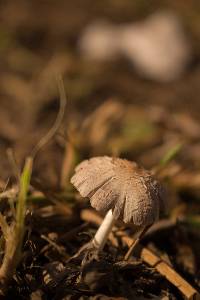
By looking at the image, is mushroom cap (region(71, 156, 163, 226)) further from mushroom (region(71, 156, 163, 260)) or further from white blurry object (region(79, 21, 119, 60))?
white blurry object (region(79, 21, 119, 60))

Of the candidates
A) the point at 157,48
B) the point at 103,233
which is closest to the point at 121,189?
the point at 103,233

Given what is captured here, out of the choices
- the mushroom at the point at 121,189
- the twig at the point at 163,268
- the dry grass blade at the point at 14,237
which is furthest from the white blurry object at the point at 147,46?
the dry grass blade at the point at 14,237

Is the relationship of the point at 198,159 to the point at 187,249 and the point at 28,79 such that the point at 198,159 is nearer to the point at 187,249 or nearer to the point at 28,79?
the point at 187,249

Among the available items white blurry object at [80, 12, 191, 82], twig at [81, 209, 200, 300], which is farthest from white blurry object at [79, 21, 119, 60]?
twig at [81, 209, 200, 300]

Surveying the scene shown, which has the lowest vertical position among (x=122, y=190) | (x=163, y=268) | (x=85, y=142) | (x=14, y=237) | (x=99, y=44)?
(x=163, y=268)

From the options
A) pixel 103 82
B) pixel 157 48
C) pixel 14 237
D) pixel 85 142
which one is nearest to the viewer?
pixel 14 237

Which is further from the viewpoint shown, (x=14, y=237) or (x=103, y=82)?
(x=103, y=82)

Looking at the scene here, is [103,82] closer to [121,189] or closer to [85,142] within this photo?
[85,142]
